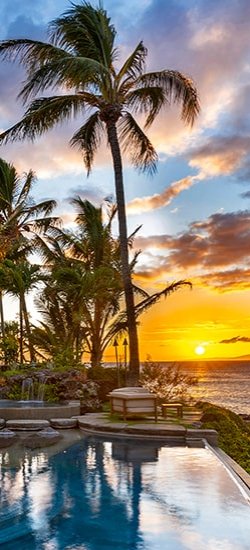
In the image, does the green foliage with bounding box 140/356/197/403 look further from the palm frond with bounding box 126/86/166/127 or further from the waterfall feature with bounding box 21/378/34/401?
the palm frond with bounding box 126/86/166/127

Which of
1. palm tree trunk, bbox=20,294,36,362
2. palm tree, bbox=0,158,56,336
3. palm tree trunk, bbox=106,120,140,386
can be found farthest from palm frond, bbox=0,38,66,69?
palm tree trunk, bbox=20,294,36,362

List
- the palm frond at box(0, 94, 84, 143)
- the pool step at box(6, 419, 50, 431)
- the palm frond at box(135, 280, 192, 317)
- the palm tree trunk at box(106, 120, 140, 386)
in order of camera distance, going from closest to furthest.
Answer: the pool step at box(6, 419, 50, 431) < the palm tree trunk at box(106, 120, 140, 386) < the palm frond at box(135, 280, 192, 317) < the palm frond at box(0, 94, 84, 143)

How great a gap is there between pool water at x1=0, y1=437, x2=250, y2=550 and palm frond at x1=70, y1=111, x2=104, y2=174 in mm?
10566

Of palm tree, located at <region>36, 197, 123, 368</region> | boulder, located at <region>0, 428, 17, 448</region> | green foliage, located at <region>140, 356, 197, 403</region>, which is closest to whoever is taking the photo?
boulder, located at <region>0, 428, 17, 448</region>

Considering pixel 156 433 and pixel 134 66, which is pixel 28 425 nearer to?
pixel 156 433

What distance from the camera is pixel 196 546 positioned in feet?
16.7

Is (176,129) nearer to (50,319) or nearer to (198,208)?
(198,208)

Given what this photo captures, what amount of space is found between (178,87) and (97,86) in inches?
89.5

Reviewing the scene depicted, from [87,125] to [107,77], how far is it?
2207 mm

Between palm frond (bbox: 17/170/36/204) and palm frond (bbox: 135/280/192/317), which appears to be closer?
palm frond (bbox: 135/280/192/317)

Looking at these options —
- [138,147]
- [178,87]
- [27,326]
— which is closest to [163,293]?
[138,147]

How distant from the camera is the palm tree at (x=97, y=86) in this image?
15.0 metres

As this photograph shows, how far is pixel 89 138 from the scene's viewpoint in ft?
56.0

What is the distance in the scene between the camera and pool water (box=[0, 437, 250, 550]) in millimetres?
5340
